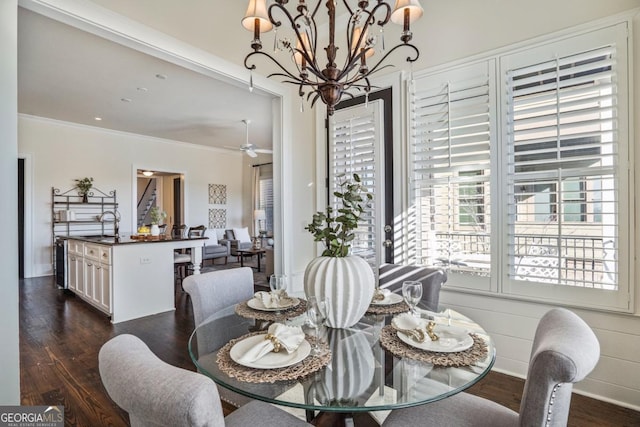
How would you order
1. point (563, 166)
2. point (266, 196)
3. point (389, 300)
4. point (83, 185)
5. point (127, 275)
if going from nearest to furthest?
point (389, 300) → point (563, 166) → point (127, 275) → point (83, 185) → point (266, 196)

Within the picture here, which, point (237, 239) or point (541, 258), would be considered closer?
point (541, 258)

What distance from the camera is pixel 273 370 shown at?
3.50 ft

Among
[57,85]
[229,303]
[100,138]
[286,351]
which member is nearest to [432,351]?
[286,351]

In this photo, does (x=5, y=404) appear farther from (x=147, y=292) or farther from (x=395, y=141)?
(x=395, y=141)

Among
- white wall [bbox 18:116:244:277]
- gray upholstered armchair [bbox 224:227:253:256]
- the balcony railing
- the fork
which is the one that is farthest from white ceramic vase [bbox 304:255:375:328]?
gray upholstered armchair [bbox 224:227:253:256]

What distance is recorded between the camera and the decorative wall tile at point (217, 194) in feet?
29.3

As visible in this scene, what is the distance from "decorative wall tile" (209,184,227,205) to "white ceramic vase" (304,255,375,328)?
8.04m

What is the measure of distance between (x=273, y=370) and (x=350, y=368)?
271mm

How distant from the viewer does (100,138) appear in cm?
684

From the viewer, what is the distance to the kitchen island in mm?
3750

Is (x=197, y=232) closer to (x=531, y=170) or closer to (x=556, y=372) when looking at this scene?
(x=531, y=170)

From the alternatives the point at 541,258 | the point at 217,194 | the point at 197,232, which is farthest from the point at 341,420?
the point at 217,194

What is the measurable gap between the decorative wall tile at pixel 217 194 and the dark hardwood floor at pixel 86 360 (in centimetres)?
459

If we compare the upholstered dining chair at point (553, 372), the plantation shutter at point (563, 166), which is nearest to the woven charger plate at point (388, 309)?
the upholstered dining chair at point (553, 372)
